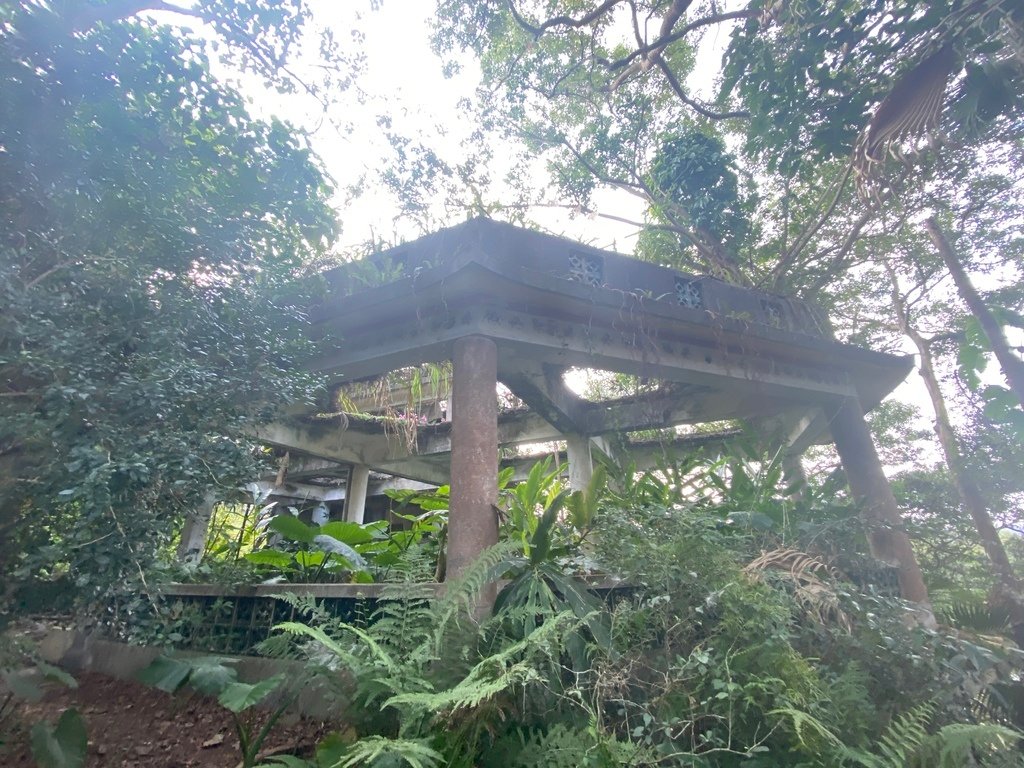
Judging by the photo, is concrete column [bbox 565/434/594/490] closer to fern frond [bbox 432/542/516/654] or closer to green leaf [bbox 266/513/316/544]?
green leaf [bbox 266/513/316/544]

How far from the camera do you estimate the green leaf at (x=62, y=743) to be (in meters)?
2.60

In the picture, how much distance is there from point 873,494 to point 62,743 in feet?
21.4

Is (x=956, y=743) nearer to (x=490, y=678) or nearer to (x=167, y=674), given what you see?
(x=490, y=678)

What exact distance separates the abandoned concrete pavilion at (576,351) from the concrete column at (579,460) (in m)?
0.02

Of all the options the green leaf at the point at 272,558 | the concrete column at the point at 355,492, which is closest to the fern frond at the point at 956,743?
the green leaf at the point at 272,558

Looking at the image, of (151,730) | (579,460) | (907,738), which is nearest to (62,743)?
(151,730)

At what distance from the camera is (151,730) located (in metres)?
3.62

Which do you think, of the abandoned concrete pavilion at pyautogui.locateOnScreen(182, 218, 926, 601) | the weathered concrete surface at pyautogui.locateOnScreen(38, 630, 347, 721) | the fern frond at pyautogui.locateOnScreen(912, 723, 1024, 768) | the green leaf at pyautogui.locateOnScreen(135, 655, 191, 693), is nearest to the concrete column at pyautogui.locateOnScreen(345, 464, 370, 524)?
the abandoned concrete pavilion at pyautogui.locateOnScreen(182, 218, 926, 601)

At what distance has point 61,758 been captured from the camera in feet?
8.64

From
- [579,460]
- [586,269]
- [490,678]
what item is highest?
[586,269]

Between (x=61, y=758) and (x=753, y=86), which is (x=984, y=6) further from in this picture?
(x=61, y=758)

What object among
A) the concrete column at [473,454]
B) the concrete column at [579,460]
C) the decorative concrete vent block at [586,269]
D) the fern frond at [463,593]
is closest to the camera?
the fern frond at [463,593]

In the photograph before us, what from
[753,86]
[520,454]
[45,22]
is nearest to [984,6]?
[753,86]

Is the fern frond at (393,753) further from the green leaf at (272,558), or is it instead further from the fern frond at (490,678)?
the green leaf at (272,558)
